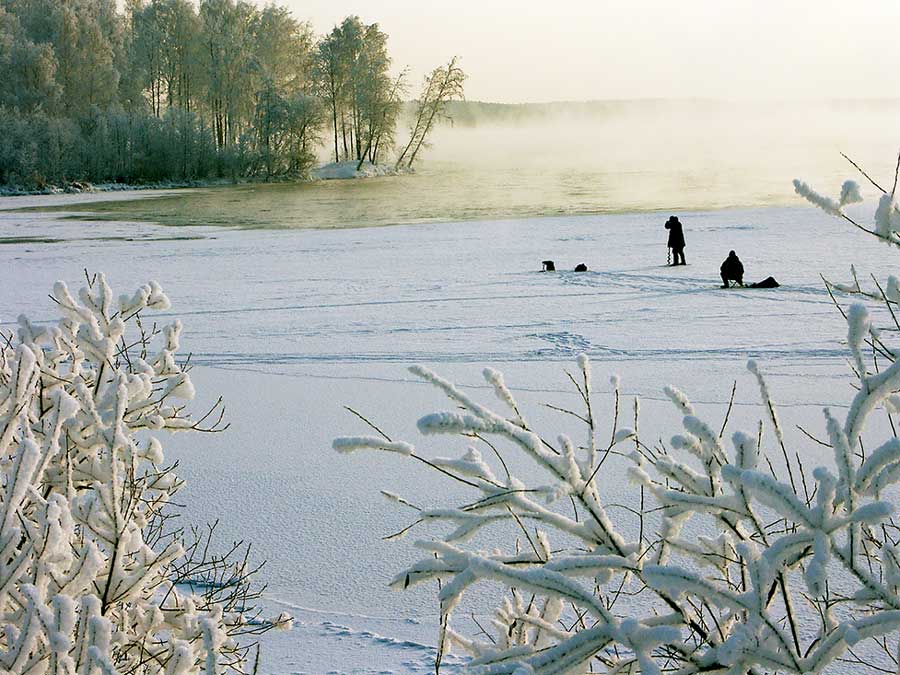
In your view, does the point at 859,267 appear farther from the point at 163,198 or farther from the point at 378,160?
the point at 378,160

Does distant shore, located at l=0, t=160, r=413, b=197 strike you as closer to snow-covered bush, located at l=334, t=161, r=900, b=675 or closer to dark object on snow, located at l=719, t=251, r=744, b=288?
dark object on snow, located at l=719, t=251, r=744, b=288

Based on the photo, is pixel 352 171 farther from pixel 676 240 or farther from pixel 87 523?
pixel 87 523

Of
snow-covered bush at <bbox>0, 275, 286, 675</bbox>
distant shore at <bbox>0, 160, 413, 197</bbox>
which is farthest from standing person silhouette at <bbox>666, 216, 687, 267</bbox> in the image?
distant shore at <bbox>0, 160, 413, 197</bbox>

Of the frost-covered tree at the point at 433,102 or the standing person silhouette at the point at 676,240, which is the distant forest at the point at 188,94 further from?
the standing person silhouette at the point at 676,240

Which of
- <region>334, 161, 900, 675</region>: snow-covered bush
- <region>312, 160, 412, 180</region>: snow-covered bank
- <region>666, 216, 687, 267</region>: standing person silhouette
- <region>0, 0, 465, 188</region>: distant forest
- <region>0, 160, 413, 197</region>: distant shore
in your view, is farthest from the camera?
<region>312, 160, 412, 180</region>: snow-covered bank

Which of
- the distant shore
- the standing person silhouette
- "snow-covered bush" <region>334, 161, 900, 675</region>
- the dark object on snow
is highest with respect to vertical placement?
the distant shore

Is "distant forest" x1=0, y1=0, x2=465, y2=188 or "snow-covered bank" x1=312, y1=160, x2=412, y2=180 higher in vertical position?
"distant forest" x1=0, y1=0, x2=465, y2=188

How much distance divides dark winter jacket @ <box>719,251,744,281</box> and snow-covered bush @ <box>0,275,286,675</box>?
11351 millimetres

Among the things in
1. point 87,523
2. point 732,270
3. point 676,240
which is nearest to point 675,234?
point 676,240

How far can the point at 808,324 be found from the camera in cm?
1030

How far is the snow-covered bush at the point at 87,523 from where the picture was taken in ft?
5.21

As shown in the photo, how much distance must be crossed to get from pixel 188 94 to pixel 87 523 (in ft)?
217

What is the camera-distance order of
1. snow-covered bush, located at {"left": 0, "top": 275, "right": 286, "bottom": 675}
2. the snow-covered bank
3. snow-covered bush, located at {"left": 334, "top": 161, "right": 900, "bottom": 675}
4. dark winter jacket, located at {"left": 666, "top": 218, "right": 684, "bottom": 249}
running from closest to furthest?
snow-covered bush, located at {"left": 334, "top": 161, "right": 900, "bottom": 675} < snow-covered bush, located at {"left": 0, "top": 275, "right": 286, "bottom": 675} < dark winter jacket, located at {"left": 666, "top": 218, "right": 684, "bottom": 249} < the snow-covered bank

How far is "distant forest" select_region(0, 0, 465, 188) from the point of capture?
2005 inches
